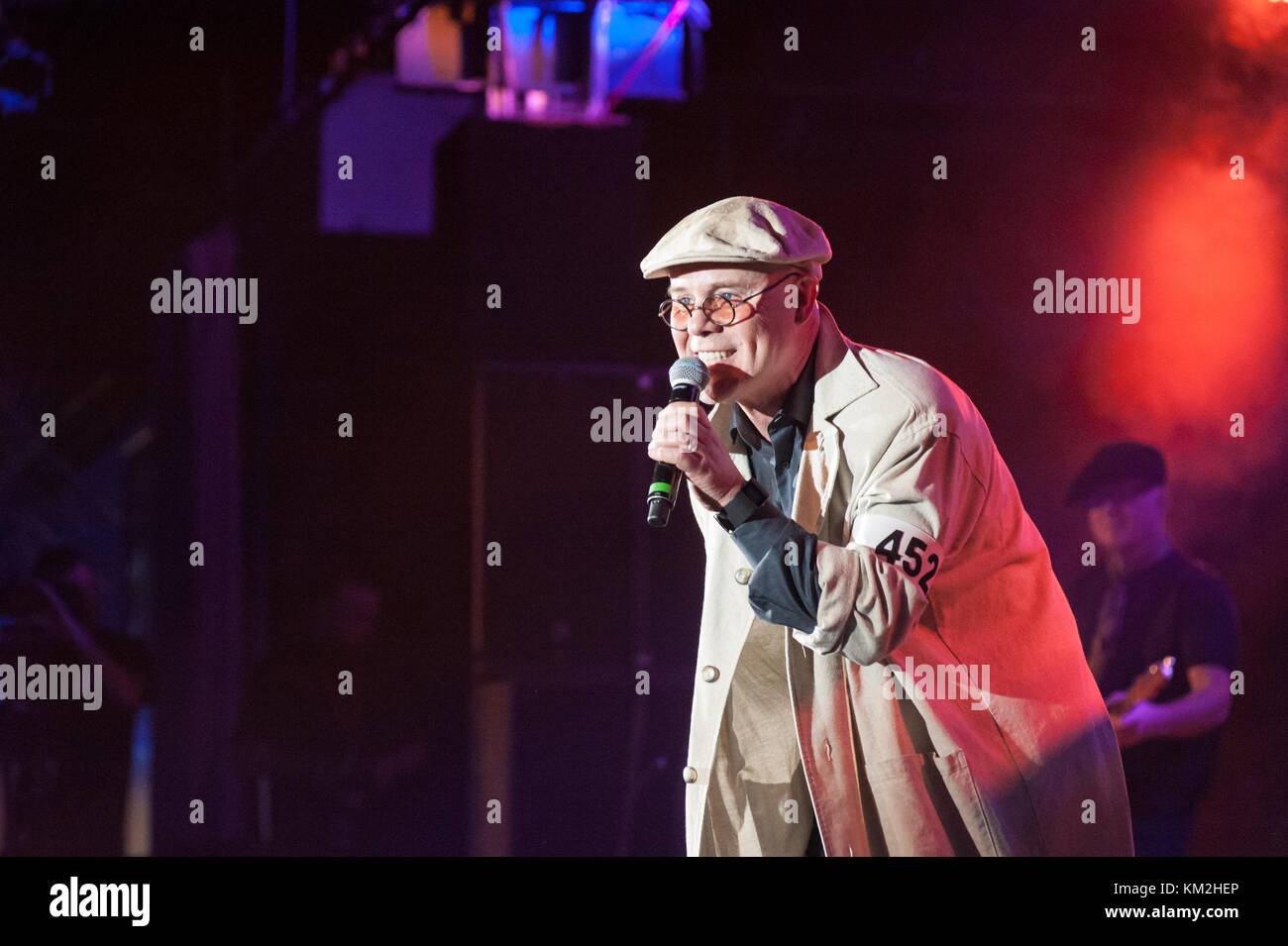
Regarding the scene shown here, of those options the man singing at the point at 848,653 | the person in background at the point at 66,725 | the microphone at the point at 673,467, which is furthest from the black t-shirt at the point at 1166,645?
the person in background at the point at 66,725

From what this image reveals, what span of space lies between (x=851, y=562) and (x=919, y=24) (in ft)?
6.24

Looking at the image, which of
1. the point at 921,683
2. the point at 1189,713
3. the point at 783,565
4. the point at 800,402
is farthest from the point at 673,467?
the point at 1189,713

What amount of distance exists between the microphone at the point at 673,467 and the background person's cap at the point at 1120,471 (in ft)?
4.46

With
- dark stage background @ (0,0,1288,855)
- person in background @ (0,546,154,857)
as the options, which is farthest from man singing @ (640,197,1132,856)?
person in background @ (0,546,154,857)

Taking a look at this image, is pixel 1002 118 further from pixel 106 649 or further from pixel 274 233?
pixel 106 649

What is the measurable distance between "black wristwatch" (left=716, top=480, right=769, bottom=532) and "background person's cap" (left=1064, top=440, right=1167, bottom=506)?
56.0 inches

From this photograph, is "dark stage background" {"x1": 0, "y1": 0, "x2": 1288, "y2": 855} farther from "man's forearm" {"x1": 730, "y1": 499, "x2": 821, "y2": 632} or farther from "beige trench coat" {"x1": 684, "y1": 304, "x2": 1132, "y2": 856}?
"man's forearm" {"x1": 730, "y1": 499, "x2": 821, "y2": 632}

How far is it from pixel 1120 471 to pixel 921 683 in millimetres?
1282

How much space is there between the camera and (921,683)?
2.46m

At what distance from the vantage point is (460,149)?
11.4 ft

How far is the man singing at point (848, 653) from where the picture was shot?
2.46m

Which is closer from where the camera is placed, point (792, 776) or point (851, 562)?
point (851, 562)

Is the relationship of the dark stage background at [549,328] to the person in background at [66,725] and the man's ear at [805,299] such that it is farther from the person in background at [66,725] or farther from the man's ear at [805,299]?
the man's ear at [805,299]
